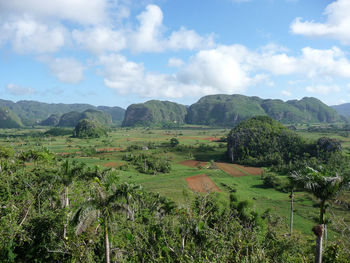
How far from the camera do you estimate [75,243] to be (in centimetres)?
1459

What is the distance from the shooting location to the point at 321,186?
33.8 feet

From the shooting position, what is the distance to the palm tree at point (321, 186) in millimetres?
10000

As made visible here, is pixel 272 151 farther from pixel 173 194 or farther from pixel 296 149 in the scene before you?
pixel 173 194

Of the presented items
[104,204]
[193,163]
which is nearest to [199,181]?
[193,163]

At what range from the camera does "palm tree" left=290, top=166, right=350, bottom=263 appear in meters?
10.0

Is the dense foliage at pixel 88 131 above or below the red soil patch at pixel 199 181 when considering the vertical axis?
above

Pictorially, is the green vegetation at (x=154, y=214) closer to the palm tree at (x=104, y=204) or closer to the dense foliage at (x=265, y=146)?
the palm tree at (x=104, y=204)

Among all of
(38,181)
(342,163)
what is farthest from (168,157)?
(38,181)

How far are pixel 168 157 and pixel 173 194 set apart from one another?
44832 millimetres

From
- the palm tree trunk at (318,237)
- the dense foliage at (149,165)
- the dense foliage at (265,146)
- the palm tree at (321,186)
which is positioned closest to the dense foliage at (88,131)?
the dense foliage at (149,165)

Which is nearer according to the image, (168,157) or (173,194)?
(173,194)

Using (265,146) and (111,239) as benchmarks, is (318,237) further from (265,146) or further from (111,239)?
(265,146)

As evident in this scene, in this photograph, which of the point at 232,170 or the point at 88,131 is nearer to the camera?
the point at 232,170

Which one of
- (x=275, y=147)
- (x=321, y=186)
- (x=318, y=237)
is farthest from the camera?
(x=275, y=147)
